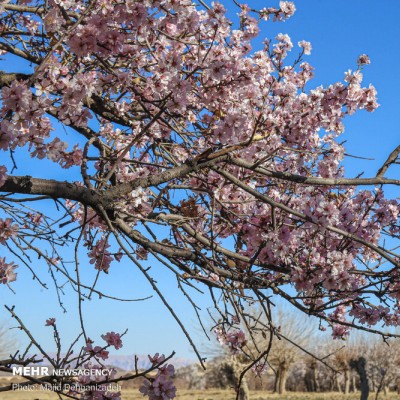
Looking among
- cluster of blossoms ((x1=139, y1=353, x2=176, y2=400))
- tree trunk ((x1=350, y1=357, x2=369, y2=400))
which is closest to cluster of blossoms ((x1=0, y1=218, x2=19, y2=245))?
cluster of blossoms ((x1=139, y1=353, x2=176, y2=400))

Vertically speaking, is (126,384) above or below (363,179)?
below

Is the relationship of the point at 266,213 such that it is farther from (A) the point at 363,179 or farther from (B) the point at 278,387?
(B) the point at 278,387

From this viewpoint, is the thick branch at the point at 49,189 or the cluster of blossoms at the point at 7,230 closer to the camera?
the thick branch at the point at 49,189

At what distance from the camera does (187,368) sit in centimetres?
4297

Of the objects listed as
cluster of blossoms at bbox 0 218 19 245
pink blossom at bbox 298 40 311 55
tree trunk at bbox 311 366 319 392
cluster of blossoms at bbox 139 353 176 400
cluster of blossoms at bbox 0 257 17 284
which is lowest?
tree trunk at bbox 311 366 319 392

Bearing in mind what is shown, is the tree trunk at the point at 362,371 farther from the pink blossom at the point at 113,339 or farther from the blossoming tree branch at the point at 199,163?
the pink blossom at the point at 113,339

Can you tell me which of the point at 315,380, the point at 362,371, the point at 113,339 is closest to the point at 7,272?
the point at 113,339

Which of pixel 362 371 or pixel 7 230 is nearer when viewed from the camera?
pixel 7 230

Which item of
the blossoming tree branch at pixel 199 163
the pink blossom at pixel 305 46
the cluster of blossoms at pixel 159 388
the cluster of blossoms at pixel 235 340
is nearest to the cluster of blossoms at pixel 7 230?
the blossoming tree branch at pixel 199 163

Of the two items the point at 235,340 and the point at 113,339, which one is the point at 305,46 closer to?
the point at 235,340

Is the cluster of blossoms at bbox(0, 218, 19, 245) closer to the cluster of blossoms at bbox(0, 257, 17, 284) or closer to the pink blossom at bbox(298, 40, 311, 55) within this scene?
the cluster of blossoms at bbox(0, 257, 17, 284)

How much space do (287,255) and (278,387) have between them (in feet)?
118

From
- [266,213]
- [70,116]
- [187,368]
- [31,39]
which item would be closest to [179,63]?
[70,116]

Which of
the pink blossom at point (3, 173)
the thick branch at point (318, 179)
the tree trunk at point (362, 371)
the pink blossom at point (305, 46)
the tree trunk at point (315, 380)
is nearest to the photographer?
the pink blossom at point (3, 173)
